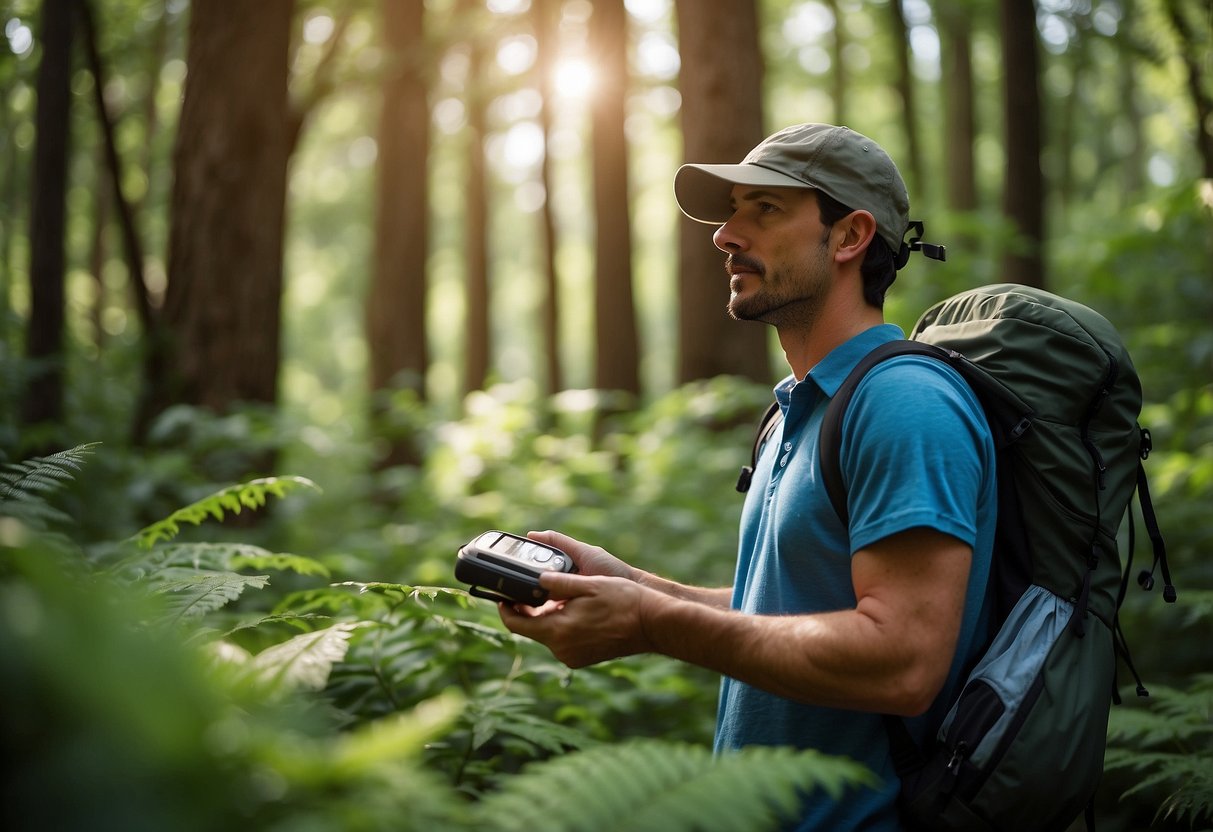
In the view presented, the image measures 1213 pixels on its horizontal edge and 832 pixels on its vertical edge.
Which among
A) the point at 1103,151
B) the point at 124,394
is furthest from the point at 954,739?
the point at 1103,151

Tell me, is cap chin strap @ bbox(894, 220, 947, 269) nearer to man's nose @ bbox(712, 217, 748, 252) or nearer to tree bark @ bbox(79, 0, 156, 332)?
man's nose @ bbox(712, 217, 748, 252)

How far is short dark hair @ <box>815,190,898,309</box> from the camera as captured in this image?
100 inches

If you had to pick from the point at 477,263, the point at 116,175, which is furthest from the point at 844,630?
the point at 477,263

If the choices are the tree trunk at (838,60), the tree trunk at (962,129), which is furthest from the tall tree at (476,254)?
the tree trunk at (962,129)

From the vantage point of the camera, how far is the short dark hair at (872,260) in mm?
2543

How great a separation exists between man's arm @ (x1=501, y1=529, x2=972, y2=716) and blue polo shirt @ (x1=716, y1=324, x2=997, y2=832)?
3.1 inches

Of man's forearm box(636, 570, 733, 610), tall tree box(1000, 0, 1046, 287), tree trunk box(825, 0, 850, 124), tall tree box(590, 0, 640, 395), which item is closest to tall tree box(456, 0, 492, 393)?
tall tree box(590, 0, 640, 395)

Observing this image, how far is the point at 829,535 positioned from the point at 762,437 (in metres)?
0.74

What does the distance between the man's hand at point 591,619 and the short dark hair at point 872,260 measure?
42.3 inches

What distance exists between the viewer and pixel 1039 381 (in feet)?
7.53

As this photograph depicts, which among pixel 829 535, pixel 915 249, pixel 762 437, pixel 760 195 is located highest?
pixel 760 195

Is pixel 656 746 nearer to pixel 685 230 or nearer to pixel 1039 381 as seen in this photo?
→ pixel 1039 381

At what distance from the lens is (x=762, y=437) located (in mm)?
2949

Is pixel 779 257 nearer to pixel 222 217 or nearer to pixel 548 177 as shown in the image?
pixel 222 217
